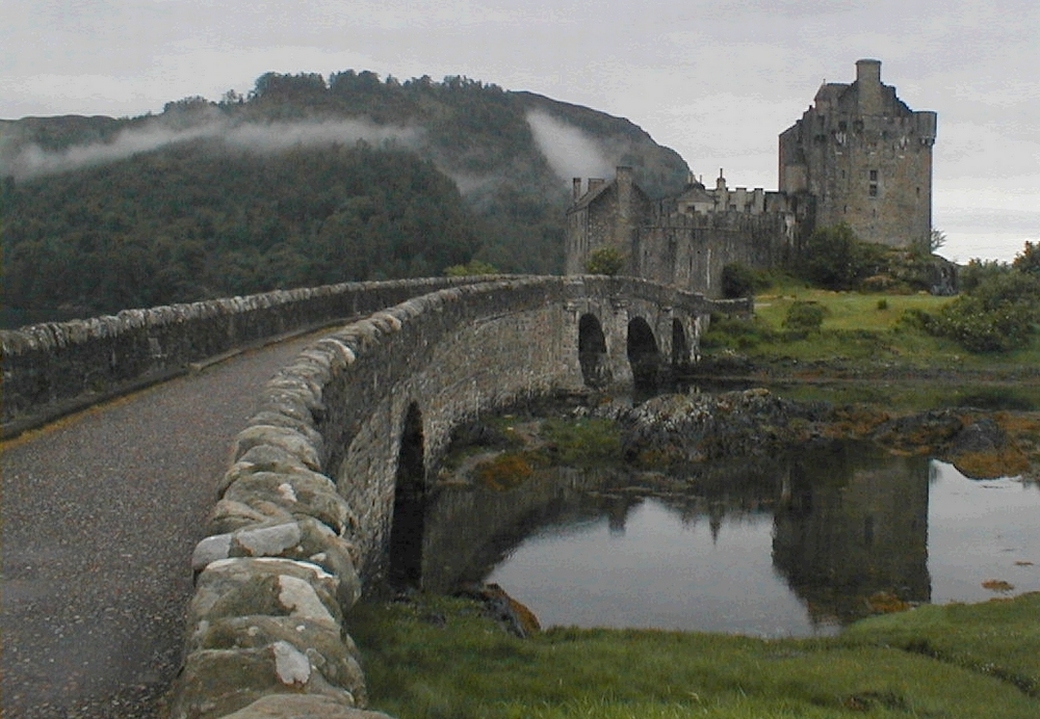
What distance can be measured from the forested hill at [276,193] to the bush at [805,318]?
850 inches

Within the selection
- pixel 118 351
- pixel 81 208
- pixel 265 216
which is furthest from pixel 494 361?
pixel 265 216

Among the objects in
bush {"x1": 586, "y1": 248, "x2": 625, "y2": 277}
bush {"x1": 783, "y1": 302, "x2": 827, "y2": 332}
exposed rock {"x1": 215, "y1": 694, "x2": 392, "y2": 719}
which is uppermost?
bush {"x1": 586, "y1": 248, "x2": 625, "y2": 277}

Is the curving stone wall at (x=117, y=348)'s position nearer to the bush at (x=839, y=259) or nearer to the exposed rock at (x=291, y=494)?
the exposed rock at (x=291, y=494)

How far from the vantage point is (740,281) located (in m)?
47.2

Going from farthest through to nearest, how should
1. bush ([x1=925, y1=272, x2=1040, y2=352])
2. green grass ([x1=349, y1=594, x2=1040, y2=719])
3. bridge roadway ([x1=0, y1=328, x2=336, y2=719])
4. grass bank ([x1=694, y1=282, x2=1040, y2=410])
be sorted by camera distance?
bush ([x1=925, y1=272, x2=1040, y2=352]) < grass bank ([x1=694, y1=282, x2=1040, y2=410]) < green grass ([x1=349, y1=594, x2=1040, y2=719]) < bridge roadway ([x1=0, y1=328, x2=336, y2=719])

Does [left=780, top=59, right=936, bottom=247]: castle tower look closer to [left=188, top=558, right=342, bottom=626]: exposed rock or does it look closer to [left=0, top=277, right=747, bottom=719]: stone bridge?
[left=0, top=277, right=747, bottom=719]: stone bridge

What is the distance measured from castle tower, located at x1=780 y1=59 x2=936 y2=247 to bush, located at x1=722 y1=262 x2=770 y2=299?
508cm

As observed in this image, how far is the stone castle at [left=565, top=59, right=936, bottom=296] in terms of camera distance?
4731cm

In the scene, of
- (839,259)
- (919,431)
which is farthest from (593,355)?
(839,259)

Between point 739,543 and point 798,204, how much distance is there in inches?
1488

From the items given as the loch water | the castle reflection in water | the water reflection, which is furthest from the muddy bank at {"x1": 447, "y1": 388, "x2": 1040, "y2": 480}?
the water reflection

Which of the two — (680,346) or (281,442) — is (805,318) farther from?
(281,442)

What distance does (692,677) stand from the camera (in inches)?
321

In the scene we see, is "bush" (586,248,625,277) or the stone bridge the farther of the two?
"bush" (586,248,625,277)
